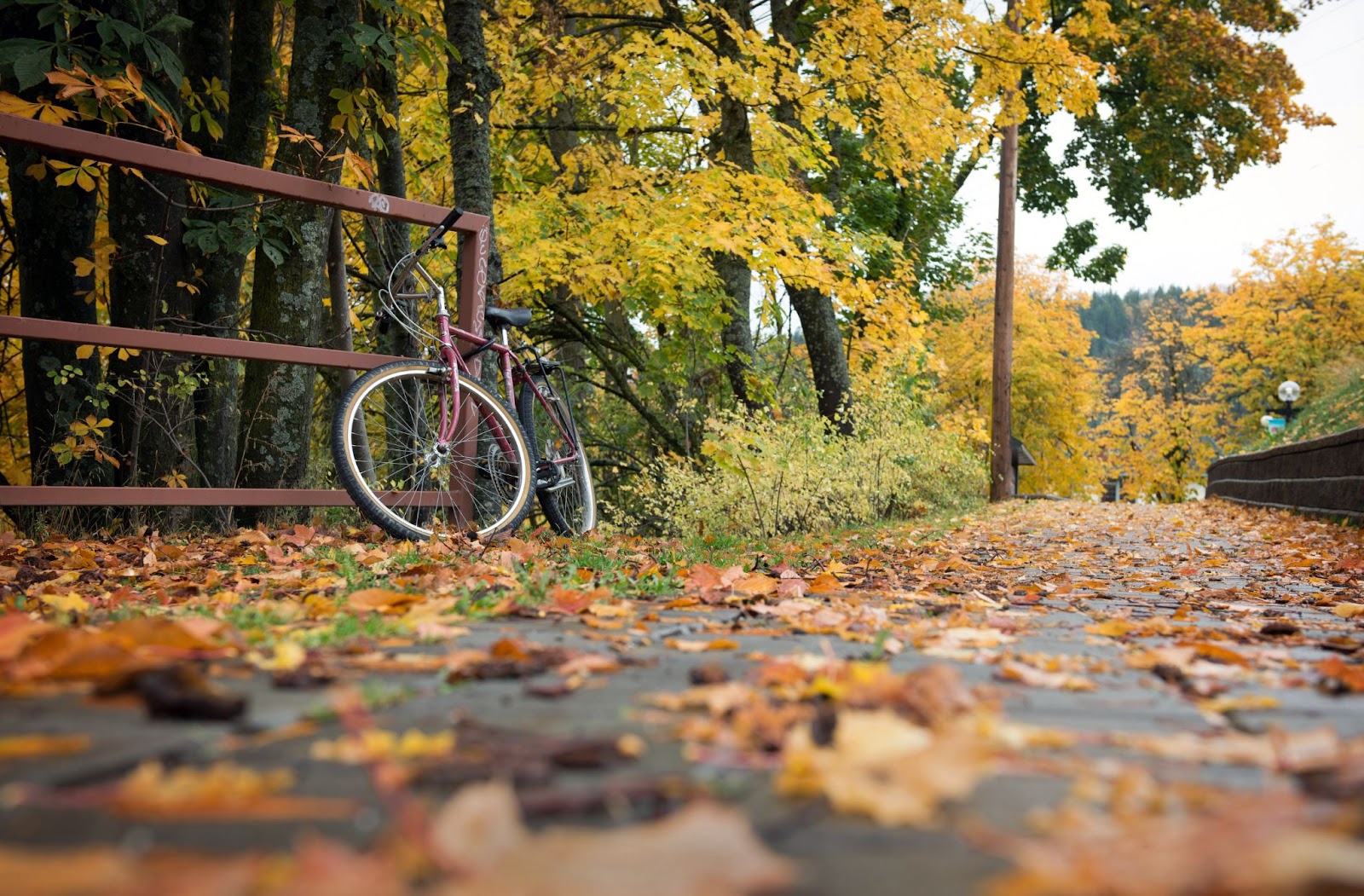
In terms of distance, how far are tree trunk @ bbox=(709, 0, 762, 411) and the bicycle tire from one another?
520cm

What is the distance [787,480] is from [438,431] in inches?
163

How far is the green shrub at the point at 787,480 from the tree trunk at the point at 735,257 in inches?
33.9

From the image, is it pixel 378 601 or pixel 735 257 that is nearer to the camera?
pixel 378 601

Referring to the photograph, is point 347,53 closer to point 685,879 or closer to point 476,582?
point 476,582

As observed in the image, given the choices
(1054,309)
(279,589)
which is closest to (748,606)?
(279,589)

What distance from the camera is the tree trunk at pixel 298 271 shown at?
6359 millimetres

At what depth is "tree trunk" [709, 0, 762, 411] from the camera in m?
11.6

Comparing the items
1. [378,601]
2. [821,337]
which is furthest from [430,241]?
[821,337]

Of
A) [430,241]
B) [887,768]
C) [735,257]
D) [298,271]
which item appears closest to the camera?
[887,768]

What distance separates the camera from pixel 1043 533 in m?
8.59

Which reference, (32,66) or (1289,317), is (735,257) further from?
(1289,317)

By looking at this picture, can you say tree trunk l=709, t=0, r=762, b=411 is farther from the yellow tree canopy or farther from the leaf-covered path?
the yellow tree canopy

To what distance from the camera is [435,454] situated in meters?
5.20

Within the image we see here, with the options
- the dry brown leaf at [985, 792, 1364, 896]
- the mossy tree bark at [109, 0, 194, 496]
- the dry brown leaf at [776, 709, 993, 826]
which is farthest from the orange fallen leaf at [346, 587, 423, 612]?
the mossy tree bark at [109, 0, 194, 496]
